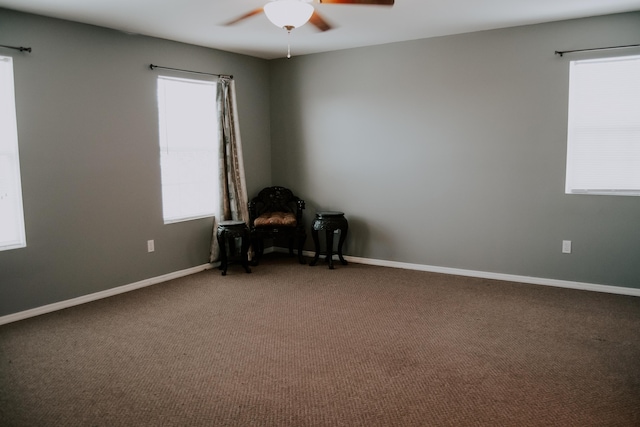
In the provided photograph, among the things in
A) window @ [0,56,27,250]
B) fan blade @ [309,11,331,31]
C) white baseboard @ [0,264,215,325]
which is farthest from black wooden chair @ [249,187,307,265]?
window @ [0,56,27,250]

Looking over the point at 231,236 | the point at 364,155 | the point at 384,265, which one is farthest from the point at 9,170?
the point at 384,265

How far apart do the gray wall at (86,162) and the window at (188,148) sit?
0.15 meters

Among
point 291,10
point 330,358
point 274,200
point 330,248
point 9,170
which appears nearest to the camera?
point 291,10

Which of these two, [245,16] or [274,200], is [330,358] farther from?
[274,200]

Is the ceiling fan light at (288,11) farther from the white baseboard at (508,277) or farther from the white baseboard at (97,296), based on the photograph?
the white baseboard at (508,277)

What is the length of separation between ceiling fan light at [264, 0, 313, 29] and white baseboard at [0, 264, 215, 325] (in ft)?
9.58

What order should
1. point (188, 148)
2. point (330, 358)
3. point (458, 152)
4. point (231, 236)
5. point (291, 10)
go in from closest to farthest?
point (291, 10) < point (330, 358) < point (458, 152) < point (231, 236) < point (188, 148)

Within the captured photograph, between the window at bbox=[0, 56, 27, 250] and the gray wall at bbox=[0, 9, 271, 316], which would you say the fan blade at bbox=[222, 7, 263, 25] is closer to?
the gray wall at bbox=[0, 9, 271, 316]

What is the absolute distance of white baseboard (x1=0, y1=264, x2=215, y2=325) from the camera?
12.7 ft

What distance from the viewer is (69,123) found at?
4.13 meters

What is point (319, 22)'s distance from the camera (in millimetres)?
4246

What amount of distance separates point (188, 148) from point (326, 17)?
209 cm

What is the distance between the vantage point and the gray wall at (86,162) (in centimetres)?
388

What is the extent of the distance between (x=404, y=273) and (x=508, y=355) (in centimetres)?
206
